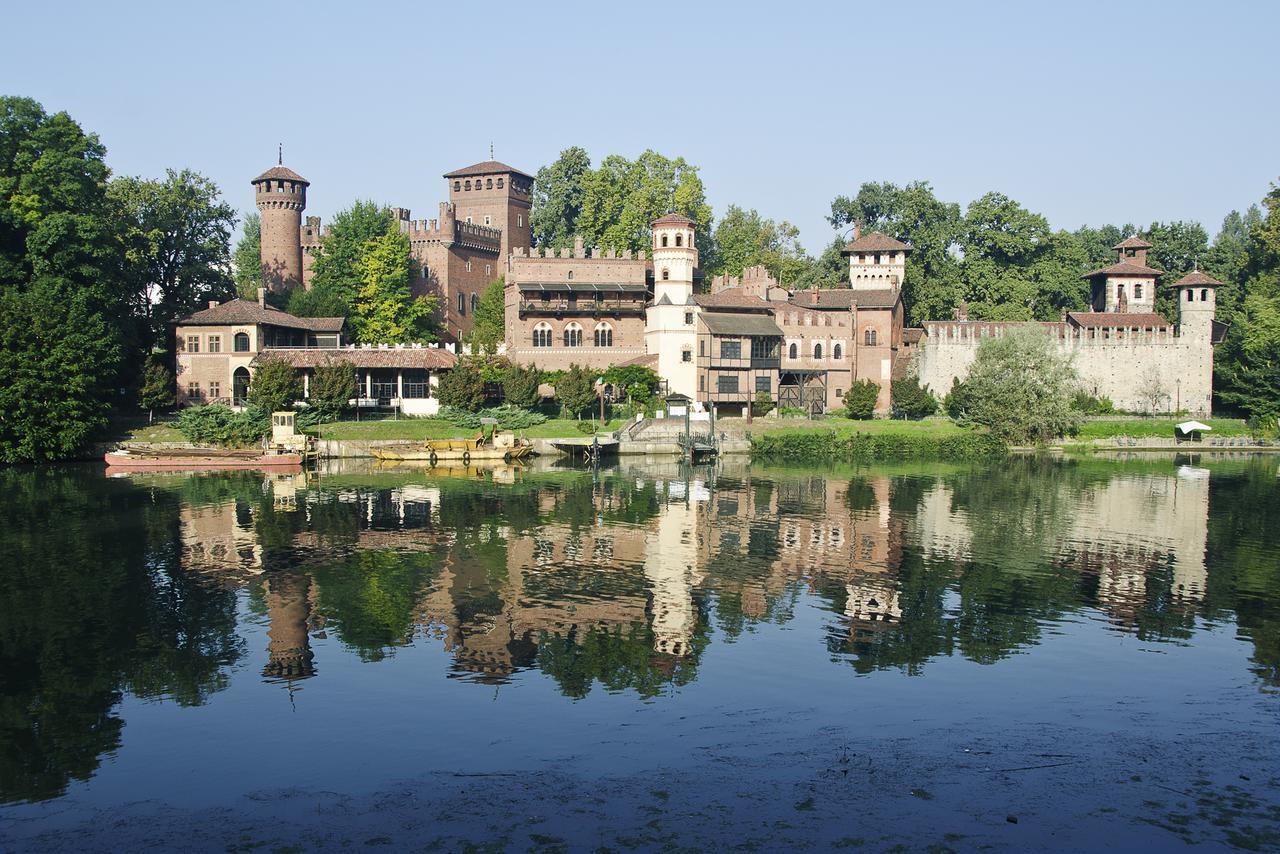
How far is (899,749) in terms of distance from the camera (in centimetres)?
1498

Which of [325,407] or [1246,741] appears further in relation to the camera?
[325,407]

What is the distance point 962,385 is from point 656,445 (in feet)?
61.0

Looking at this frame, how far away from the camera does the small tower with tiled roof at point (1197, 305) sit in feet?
224

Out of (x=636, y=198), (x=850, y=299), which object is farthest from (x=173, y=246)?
(x=850, y=299)

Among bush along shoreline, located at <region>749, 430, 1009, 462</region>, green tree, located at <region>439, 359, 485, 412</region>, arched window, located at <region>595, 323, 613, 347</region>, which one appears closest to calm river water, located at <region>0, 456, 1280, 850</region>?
bush along shoreline, located at <region>749, 430, 1009, 462</region>

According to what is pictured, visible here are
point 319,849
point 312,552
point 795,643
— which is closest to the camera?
point 319,849

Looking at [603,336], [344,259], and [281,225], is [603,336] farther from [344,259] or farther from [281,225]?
[281,225]

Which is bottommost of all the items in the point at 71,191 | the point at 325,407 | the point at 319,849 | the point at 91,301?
the point at 319,849

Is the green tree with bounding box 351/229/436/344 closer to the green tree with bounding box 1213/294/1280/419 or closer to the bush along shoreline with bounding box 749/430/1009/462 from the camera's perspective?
the bush along shoreline with bounding box 749/430/1009/462

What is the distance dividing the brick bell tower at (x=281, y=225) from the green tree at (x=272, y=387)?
17.8 m

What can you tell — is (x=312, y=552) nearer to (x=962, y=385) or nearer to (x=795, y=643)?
(x=795, y=643)

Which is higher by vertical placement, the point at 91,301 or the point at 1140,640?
the point at 91,301

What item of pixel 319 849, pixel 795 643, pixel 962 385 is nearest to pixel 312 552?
pixel 795 643

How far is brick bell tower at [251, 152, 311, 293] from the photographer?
74.6 metres
